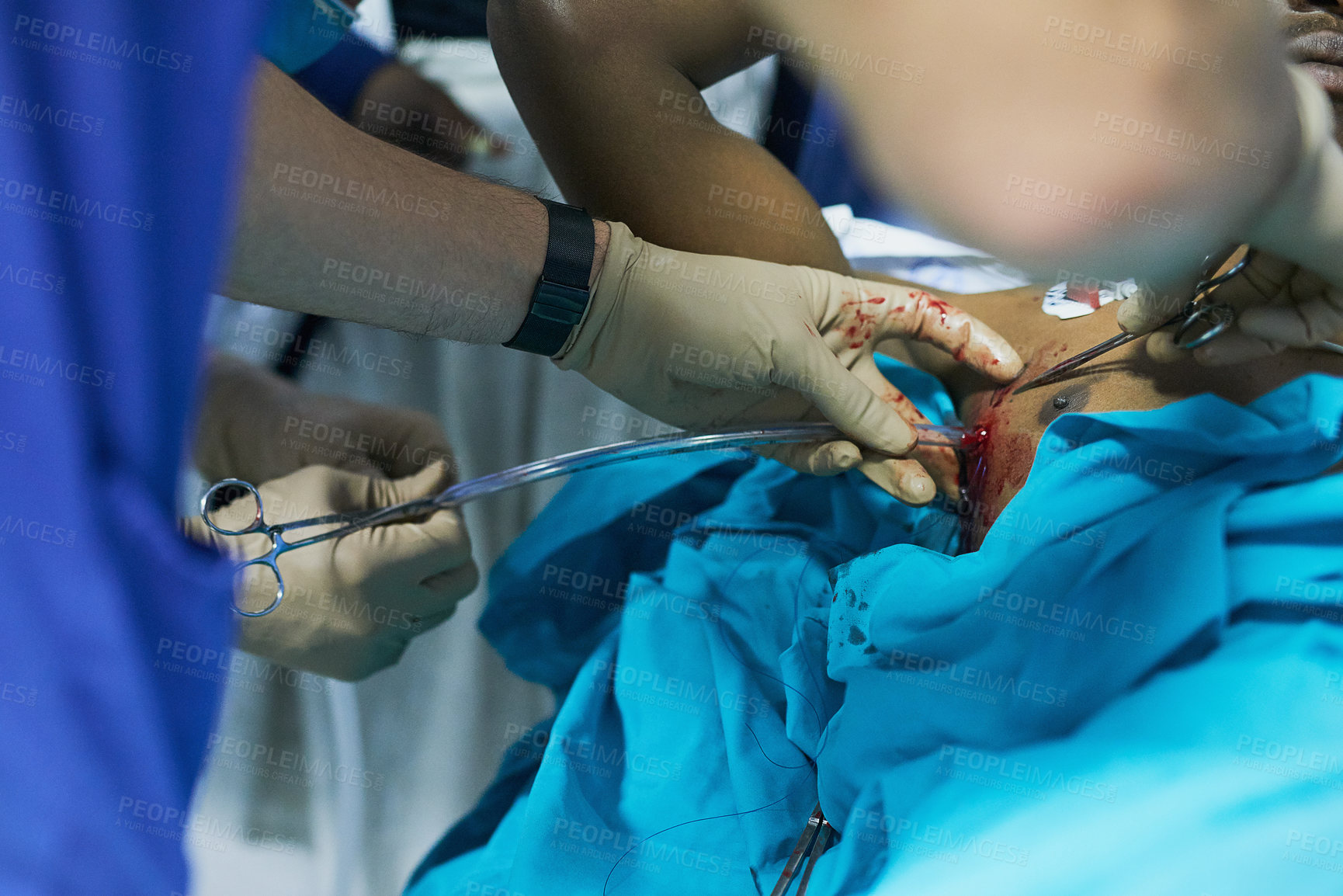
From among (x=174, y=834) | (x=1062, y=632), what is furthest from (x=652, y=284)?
(x=174, y=834)

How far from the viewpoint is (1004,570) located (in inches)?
21.1

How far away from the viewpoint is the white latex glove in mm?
436

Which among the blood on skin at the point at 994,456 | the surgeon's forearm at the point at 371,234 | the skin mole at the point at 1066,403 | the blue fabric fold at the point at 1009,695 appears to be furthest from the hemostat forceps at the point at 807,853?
the surgeon's forearm at the point at 371,234

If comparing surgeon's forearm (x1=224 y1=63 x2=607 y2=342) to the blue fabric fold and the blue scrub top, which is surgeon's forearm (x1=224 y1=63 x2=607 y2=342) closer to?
the blue scrub top

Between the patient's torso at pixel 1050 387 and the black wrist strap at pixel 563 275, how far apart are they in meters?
0.33

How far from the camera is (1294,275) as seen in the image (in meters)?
0.50

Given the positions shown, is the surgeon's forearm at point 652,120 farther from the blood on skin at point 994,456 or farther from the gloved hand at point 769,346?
the blood on skin at point 994,456

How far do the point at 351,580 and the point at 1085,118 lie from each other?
69 centimetres

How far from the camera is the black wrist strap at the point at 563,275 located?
0.62m

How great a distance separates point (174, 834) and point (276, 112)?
0.44 metres

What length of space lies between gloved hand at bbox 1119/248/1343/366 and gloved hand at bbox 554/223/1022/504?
0.14m

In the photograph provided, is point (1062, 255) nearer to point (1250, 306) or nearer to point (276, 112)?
point (1250, 306)

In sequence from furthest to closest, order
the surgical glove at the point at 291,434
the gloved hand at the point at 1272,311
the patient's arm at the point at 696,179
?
the surgical glove at the point at 291,434 < the patient's arm at the point at 696,179 < the gloved hand at the point at 1272,311

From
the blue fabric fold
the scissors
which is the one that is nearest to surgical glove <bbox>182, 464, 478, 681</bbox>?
the blue fabric fold
